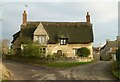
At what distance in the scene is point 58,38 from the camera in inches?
2248

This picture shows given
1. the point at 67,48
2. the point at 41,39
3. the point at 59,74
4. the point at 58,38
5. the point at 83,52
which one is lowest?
the point at 59,74

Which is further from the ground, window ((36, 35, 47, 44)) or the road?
window ((36, 35, 47, 44))

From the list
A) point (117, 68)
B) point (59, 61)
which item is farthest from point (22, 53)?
point (117, 68)

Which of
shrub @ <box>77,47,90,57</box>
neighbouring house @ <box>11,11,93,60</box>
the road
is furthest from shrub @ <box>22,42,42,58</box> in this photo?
the road

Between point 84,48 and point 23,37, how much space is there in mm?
13192

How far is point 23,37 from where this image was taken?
190 ft

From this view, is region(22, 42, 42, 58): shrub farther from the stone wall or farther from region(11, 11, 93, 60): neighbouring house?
the stone wall

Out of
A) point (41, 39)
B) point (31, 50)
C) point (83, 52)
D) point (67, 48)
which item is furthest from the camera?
point (67, 48)

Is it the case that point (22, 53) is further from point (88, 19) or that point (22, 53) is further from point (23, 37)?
point (88, 19)

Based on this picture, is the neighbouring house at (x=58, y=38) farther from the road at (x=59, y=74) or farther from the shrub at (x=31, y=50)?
the road at (x=59, y=74)

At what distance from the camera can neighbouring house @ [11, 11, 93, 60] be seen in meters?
56.8

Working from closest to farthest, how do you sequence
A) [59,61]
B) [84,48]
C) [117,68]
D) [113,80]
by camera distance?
[113,80]
[117,68]
[59,61]
[84,48]

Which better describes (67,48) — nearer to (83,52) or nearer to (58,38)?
(58,38)

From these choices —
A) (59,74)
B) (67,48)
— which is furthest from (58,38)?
(59,74)
